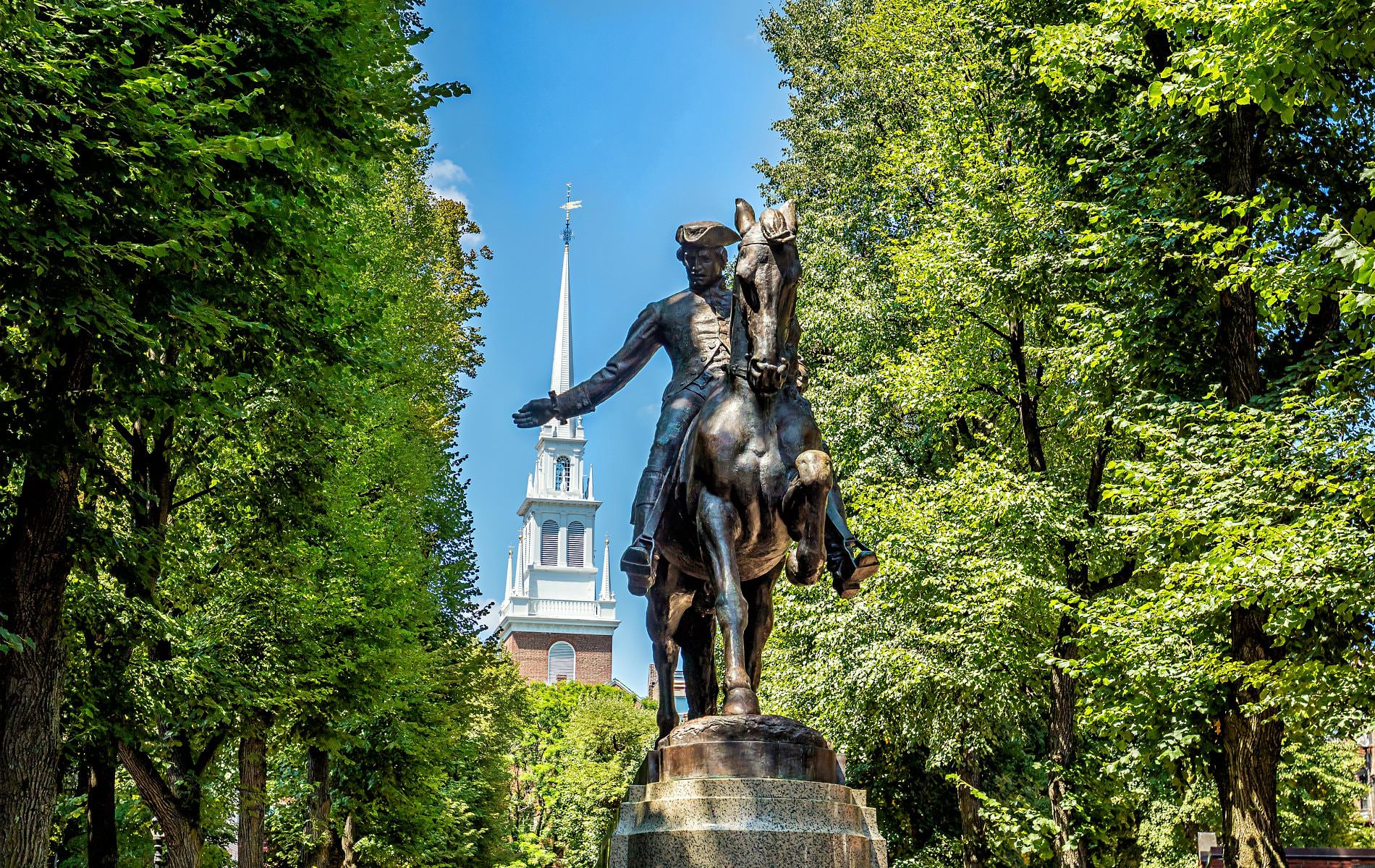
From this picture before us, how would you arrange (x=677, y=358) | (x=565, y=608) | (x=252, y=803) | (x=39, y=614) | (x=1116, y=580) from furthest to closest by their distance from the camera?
(x=565, y=608) → (x=252, y=803) → (x=1116, y=580) → (x=39, y=614) → (x=677, y=358)

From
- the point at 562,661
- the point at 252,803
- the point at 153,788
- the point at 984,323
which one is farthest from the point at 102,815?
the point at 562,661

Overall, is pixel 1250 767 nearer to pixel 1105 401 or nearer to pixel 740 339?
pixel 1105 401

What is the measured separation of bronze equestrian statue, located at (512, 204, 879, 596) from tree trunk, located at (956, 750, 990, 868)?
16.1 meters

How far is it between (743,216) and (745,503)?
1865mm

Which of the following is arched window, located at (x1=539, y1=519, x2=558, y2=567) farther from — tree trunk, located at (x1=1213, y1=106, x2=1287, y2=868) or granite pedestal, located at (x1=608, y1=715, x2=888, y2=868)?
granite pedestal, located at (x1=608, y1=715, x2=888, y2=868)

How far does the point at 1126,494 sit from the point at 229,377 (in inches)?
390

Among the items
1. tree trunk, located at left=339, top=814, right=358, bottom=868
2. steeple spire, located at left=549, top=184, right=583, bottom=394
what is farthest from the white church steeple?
tree trunk, located at left=339, top=814, right=358, bottom=868

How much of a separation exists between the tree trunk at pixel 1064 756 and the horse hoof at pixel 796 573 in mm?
12864

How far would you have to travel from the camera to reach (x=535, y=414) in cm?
1007

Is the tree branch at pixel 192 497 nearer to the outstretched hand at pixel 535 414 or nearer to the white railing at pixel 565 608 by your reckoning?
the outstretched hand at pixel 535 414

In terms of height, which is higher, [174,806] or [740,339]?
[740,339]

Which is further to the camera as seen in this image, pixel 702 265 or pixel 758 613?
pixel 702 265

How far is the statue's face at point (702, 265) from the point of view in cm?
1010

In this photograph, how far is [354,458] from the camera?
2533 cm
